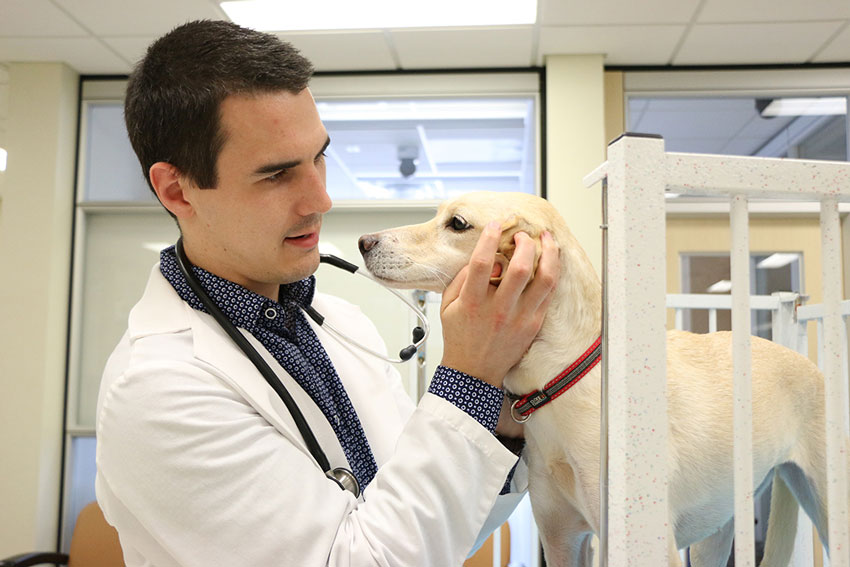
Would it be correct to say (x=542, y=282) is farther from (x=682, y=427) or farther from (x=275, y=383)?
(x=275, y=383)

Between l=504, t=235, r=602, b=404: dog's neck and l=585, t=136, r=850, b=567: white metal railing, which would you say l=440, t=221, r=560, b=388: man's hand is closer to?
l=504, t=235, r=602, b=404: dog's neck

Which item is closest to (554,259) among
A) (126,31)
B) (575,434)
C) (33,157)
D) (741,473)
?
(575,434)

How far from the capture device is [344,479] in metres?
0.90

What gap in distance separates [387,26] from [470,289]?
9.72 ft

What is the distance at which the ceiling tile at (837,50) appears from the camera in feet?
11.7

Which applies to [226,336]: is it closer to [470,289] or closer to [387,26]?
[470,289]

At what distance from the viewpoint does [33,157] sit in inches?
156

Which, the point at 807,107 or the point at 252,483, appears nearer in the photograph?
the point at 252,483

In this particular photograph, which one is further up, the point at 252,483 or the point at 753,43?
the point at 753,43

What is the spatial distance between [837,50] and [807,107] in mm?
383

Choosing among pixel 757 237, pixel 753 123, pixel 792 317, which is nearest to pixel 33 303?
pixel 792 317

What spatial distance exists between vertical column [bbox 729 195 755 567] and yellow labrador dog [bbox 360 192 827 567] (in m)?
0.24

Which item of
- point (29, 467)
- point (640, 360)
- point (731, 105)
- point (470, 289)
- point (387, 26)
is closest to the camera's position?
point (640, 360)

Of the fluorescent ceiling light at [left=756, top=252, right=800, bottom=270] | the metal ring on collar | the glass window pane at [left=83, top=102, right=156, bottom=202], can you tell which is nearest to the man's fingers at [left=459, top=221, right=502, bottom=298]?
the metal ring on collar
